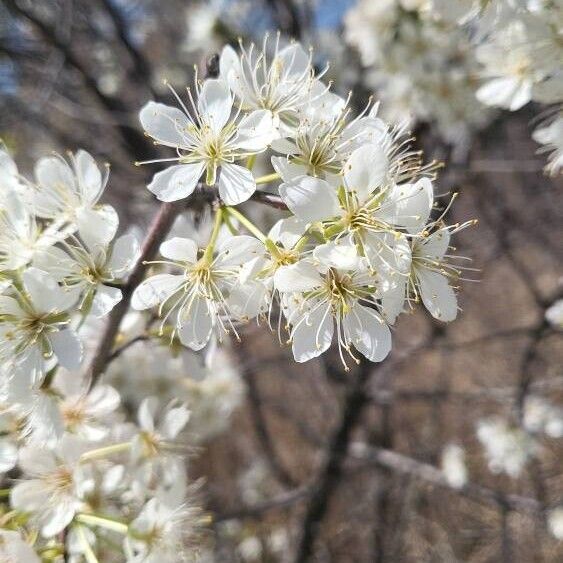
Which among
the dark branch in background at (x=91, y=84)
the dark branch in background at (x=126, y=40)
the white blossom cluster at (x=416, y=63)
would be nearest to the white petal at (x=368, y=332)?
the white blossom cluster at (x=416, y=63)

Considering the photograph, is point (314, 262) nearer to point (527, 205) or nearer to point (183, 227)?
point (183, 227)

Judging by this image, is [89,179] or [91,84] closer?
[89,179]

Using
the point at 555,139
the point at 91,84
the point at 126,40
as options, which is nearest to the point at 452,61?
the point at 555,139

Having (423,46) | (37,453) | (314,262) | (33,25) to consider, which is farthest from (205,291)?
(33,25)

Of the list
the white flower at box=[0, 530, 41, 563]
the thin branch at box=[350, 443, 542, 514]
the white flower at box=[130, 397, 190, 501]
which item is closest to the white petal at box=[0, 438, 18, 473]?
the white flower at box=[0, 530, 41, 563]

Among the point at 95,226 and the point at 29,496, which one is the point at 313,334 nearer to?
the point at 95,226

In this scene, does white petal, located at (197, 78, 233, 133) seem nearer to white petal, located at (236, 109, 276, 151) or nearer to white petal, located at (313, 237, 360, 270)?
white petal, located at (236, 109, 276, 151)
